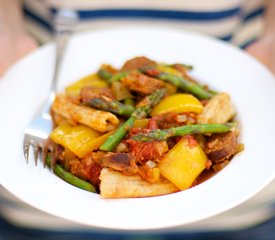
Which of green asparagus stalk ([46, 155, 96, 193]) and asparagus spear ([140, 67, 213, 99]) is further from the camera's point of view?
asparagus spear ([140, 67, 213, 99])

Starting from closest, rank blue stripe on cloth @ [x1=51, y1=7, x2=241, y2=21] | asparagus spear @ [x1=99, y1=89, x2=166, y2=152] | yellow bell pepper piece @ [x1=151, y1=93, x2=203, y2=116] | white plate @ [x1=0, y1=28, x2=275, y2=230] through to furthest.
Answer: white plate @ [x1=0, y1=28, x2=275, y2=230]
asparagus spear @ [x1=99, y1=89, x2=166, y2=152]
yellow bell pepper piece @ [x1=151, y1=93, x2=203, y2=116]
blue stripe on cloth @ [x1=51, y1=7, x2=241, y2=21]

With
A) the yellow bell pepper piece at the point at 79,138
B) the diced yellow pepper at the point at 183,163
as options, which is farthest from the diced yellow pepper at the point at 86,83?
the diced yellow pepper at the point at 183,163

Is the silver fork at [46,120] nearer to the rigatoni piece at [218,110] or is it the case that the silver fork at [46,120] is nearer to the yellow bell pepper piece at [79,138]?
the yellow bell pepper piece at [79,138]

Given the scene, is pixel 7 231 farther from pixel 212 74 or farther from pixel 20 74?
pixel 212 74

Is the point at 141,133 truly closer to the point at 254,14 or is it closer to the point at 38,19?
the point at 38,19

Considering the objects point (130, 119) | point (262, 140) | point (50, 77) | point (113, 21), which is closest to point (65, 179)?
→ point (130, 119)

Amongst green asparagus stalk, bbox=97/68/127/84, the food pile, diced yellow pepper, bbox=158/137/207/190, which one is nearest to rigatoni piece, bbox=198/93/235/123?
the food pile

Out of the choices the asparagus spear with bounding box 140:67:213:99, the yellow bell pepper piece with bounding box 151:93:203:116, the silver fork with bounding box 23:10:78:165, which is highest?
the asparagus spear with bounding box 140:67:213:99

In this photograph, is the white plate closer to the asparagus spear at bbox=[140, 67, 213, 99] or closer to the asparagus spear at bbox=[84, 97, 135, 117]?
the asparagus spear at bbox=[140, 67, 213, 99]
